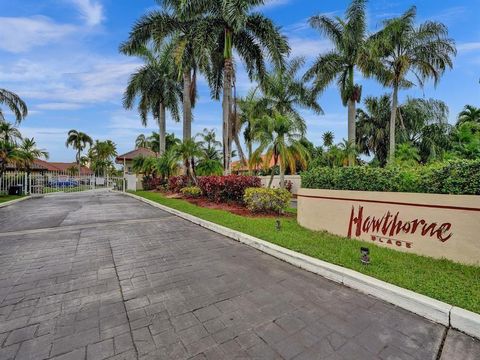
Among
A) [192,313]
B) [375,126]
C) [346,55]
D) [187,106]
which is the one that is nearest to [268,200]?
[192,313]

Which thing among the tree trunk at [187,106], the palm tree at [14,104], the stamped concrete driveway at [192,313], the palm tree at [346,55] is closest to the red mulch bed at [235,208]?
the stamped concrete driveway at [192,313]

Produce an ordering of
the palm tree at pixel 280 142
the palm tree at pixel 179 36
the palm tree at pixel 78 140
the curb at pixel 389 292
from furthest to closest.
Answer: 1. the palm tree at pixel 78 140
2. the palm tree at pixel 179 36
3. the palm tree at pixel 280 142
4. the curb at pixel 389 292

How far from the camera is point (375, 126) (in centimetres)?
2739

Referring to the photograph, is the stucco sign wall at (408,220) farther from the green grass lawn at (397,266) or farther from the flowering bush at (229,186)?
the flowering bush at (229,186)

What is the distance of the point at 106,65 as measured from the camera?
14453mm

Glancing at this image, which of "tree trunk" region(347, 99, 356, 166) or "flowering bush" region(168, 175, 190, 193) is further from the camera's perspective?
"tree trunk" region(347, 99, 356, 166)

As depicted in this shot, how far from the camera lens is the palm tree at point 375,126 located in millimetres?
27000

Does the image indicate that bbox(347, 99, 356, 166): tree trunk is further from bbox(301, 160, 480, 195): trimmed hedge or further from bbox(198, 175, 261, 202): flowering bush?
bbox(301, 160, 480, 195): trimmed hedge

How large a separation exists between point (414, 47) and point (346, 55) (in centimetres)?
413

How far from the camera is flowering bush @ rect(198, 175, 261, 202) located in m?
12.0

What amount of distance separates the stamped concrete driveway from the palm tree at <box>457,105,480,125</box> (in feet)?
102

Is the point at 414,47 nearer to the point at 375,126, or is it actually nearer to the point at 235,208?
the point at 375,126

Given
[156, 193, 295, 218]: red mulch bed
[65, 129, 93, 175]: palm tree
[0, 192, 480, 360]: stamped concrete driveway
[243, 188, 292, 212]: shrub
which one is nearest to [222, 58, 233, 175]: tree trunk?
[156, 193, 295, 218]: red mulch bed

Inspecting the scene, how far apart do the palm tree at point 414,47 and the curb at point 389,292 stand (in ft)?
49.6
